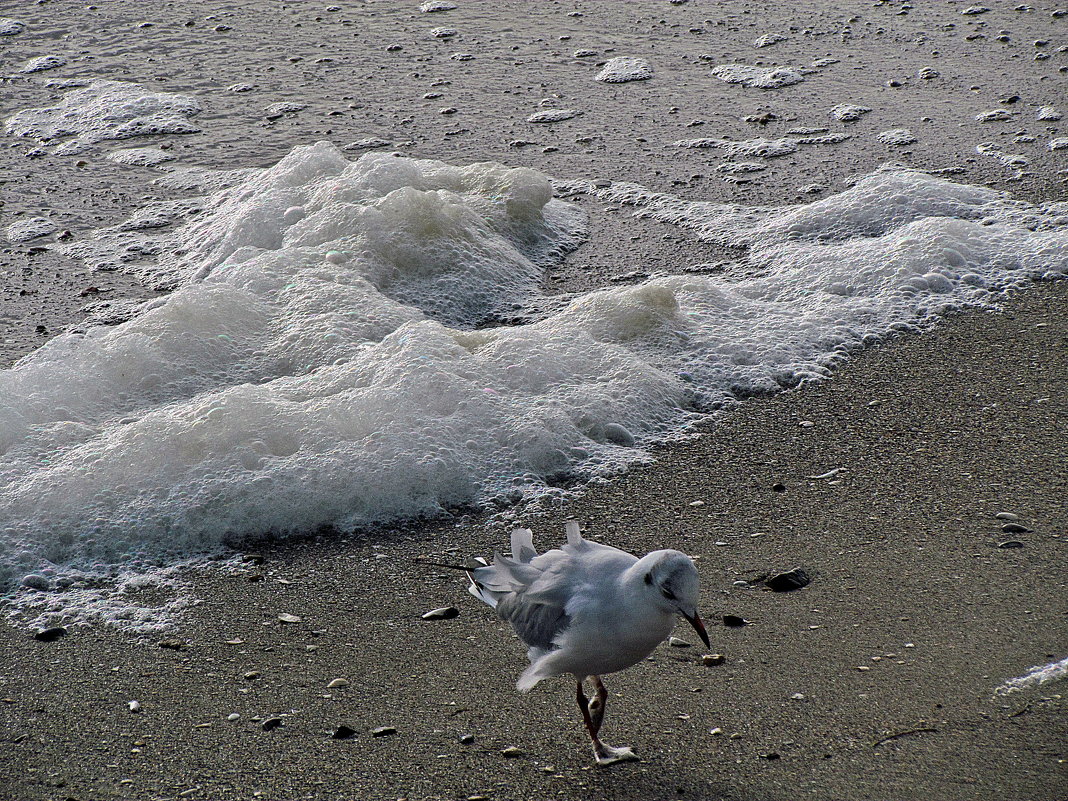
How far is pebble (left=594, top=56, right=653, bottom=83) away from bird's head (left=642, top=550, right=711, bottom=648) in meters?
5.47

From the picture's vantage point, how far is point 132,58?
7.53m

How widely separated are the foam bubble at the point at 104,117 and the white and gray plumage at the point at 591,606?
5.18 metres

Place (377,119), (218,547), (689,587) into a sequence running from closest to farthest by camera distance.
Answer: (689,587) < (218,547) < (377,119)

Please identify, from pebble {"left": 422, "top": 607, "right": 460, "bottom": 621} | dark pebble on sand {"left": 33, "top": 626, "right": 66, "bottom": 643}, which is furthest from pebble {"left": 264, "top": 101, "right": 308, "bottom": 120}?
pebble {"left": 422, "top": 607, "right": 460, "bottom": 621}

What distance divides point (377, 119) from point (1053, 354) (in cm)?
429

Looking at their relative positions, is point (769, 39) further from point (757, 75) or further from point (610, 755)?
point (610, 755)

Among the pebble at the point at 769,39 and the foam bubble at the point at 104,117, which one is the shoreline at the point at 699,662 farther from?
the pebble at the point at 769,39

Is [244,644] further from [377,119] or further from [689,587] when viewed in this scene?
[377,119]

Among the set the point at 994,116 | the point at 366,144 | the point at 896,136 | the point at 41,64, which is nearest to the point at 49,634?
the point at 366,144

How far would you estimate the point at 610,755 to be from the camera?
2189 millimetres

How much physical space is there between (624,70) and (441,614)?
203 inches

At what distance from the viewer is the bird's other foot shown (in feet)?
7.16

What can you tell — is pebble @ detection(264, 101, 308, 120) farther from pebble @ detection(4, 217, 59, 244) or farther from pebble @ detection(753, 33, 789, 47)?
pebble @ detection(753, 33, 789, 47)

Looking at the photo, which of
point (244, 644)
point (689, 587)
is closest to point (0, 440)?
point (244, 644)
